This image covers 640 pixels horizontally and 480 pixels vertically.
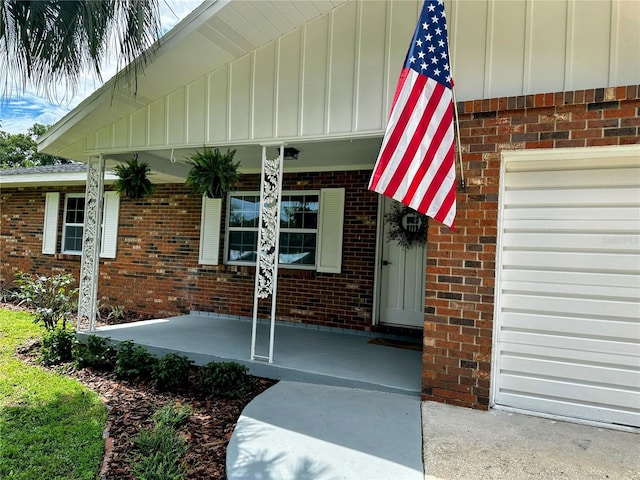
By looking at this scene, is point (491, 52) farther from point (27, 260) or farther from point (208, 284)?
point (27, 260)

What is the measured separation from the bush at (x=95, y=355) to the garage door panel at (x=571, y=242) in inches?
184

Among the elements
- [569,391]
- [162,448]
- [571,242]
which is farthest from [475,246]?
[162,448]

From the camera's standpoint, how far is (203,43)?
4395 millimetres

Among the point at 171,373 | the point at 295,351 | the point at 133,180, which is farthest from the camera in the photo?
the point at 133,180

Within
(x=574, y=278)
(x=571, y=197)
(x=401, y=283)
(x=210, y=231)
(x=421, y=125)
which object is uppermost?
(x=421, y=125)

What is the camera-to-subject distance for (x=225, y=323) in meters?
6.82

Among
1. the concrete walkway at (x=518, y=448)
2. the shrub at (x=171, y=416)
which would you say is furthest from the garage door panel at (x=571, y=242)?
the shrub at (x=171, y=416)

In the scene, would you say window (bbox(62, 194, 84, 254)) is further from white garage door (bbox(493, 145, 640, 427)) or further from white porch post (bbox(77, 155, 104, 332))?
white garage door (bbox(493, 145, 640, 427))

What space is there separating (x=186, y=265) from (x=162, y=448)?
521 centimetres

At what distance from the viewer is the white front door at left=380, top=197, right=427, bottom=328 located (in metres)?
5.95

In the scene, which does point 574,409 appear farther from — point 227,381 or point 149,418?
point 149,418

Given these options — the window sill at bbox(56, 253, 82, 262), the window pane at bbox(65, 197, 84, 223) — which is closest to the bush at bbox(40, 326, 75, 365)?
the window sill at bbox(56, 253, 82, 262)

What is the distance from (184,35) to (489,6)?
2.98 m

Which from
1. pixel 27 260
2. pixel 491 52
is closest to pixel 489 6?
pixel 491 52
